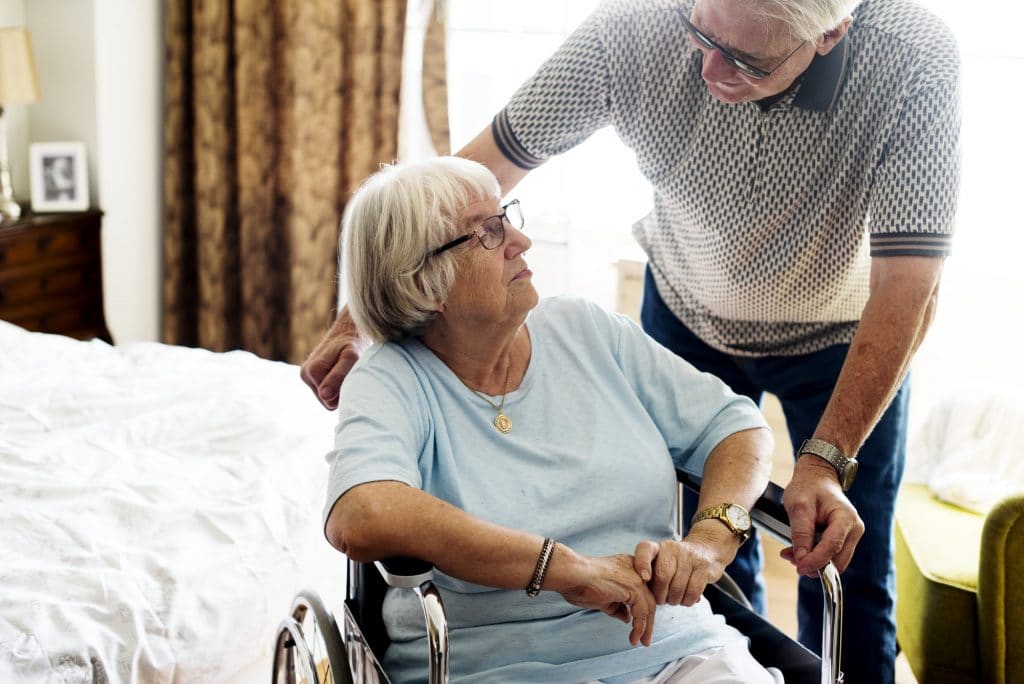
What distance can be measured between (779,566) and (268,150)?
227 centimetres

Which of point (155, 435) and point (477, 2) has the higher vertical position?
point (477, 2)

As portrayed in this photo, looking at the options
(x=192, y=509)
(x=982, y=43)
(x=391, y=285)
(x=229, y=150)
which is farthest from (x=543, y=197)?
(x=391, y=285)

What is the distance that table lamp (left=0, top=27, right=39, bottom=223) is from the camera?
3.42 metres

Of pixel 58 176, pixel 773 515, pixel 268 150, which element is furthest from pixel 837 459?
pixel 58 176

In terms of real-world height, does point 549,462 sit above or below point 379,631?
above

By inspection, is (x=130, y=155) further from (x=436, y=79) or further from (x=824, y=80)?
(x=824, y=80)

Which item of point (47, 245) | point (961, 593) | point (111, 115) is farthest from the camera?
point (111, 115)

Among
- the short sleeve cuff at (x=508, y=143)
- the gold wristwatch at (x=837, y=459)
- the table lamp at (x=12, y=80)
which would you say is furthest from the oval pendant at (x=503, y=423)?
the table lamp at (x=12, y=80)

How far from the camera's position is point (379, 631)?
4.96 ft

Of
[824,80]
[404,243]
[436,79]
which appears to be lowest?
[404,243]

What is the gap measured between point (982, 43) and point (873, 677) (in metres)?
2.13

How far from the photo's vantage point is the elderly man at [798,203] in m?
1.58

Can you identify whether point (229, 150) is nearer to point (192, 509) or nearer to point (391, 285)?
point (192, 509)

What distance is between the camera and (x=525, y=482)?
1.49 metres
